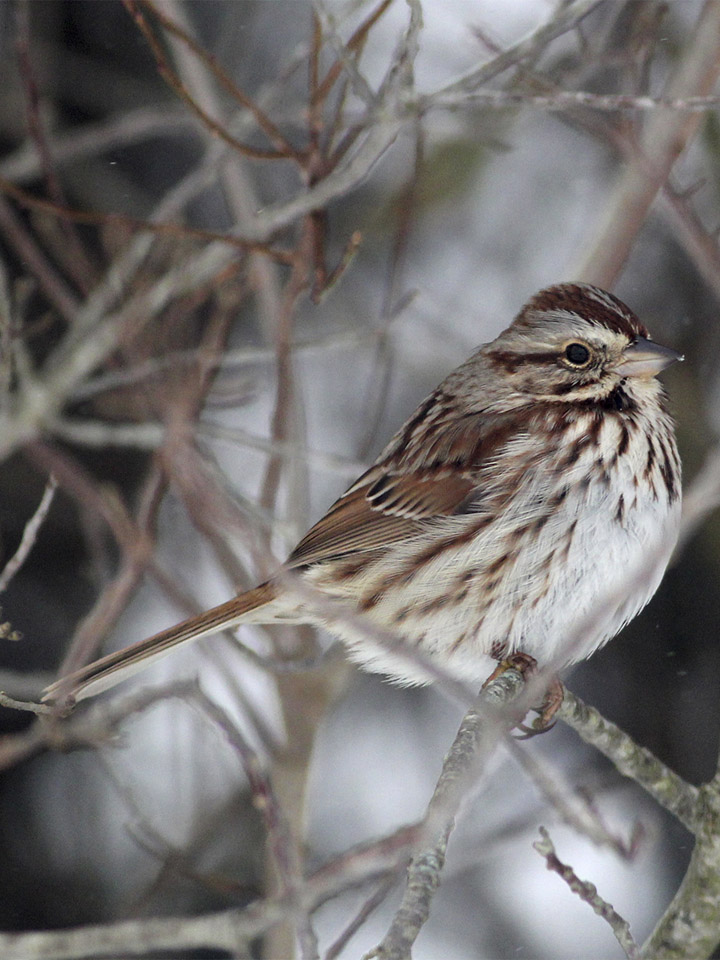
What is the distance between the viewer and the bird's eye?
3117mm

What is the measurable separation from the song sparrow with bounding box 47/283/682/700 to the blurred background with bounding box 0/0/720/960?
349mm

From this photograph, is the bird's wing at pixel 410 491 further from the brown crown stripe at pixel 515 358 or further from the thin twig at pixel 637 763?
the thin twig at pixel 637 763

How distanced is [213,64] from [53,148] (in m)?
1.87

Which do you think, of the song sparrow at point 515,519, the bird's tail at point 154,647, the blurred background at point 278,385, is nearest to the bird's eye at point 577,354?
the song sparrow at point 515,519

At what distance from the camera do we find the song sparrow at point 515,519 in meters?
3.02

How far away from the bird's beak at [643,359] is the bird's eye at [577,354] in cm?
9

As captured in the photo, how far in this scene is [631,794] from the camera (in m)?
4.62

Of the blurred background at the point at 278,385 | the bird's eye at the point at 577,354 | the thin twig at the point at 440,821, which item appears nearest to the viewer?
the thin twig at the point at 440,821

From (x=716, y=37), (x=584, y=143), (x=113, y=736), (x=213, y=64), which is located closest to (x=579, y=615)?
(x=113, y=736)

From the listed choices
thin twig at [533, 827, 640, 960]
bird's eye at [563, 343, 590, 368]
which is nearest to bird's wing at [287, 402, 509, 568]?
→ bird's eye at [563, 343, 590, 368]

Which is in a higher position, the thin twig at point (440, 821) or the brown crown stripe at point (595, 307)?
the brown crown stripe at point (595, 307)

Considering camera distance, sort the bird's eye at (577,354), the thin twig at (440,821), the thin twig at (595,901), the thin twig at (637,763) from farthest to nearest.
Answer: the bird's eye at (577,354)
the thin twig at (637,763)
the thin twig at (595,901)
the thin twig at (440,821)

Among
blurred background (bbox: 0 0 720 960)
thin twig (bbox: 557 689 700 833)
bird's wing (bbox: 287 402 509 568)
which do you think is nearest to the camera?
thin twig (bbox: 557 689 700 833)

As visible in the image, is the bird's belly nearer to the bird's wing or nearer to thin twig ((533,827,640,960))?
the bird's wing
